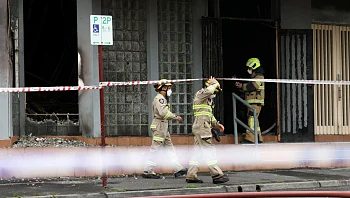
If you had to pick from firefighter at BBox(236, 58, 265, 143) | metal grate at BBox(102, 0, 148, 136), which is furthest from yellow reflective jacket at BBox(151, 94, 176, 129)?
firefighter at BBox(236, 58, 265, 143)

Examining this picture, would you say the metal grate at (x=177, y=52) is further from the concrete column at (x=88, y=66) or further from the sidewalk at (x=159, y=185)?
the sidewalk at (x=159, y=185)

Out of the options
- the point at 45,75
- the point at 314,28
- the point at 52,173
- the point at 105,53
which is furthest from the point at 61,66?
the point at 314,28

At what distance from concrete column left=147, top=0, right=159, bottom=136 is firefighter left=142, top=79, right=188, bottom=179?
1.91m

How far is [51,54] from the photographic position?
1534 cm

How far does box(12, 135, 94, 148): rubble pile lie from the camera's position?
13359 millimetres

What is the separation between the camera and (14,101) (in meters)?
13.6

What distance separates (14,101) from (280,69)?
6191 millimetres

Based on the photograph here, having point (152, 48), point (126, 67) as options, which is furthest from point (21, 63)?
point (152, 48)

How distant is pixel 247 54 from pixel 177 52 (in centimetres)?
299

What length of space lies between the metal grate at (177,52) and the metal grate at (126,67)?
441 mm

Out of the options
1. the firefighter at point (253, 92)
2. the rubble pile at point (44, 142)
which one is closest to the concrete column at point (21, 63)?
the rubble pile at point (44, 142)

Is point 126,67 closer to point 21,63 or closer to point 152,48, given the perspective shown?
point 152,48

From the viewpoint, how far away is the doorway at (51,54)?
47.9 ft

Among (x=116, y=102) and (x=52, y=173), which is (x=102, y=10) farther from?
(x=52, y=173)
